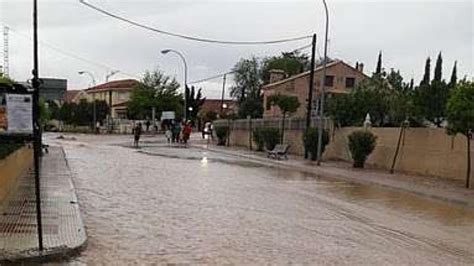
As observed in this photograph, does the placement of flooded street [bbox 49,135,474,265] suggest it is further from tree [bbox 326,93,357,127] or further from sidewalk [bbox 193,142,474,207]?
tree [bbox 326,93,357,127]

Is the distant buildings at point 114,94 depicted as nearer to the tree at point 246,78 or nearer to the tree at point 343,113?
the tree at point 246,78

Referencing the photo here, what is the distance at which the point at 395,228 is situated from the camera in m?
14.5

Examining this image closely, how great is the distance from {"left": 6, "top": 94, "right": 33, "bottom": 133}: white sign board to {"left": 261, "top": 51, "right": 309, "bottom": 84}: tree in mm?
97302

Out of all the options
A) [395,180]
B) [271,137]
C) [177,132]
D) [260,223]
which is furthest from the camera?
[177,132]

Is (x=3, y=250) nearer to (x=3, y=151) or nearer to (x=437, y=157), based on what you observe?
(x=3, y=151)

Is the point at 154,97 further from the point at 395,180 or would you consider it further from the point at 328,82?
the point at 395,180

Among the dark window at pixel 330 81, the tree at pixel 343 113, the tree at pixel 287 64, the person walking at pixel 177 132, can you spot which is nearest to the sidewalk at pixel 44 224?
the tree at pixel 343 113

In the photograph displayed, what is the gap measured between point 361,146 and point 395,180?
696 centimetres

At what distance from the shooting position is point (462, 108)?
23422mm

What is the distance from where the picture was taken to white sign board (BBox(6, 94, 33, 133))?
9.61 m

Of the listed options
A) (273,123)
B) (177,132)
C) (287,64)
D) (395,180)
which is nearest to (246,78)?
(287,64)

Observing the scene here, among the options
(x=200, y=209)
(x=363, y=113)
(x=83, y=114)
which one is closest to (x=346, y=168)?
(x=363, y=113)

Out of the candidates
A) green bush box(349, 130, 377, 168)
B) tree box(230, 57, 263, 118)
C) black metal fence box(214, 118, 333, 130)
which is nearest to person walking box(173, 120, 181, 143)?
black metal fence box(214, 118, 333, 130)

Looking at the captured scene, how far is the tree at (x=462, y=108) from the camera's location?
23.3 meters
